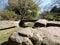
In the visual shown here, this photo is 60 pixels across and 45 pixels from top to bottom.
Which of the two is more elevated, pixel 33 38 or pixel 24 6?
pixel 33 38

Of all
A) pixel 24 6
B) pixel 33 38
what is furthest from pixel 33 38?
pixel 24 6

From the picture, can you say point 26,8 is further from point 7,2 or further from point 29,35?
point 29,35

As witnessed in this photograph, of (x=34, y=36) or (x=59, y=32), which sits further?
(x=59, y=32)

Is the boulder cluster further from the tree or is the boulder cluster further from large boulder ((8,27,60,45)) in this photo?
the tree

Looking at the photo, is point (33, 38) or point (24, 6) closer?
point (33, 38)

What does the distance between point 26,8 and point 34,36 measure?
71.5ft

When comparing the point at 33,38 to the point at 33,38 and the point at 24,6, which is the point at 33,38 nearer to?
the point at 33,38

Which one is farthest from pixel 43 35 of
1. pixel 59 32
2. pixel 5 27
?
pixel 5 27

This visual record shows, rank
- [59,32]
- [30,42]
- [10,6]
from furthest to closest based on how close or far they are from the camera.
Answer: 1. [10,6]
2. [59,32]
3. [30,42]

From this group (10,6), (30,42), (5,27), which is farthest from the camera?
(10,6)

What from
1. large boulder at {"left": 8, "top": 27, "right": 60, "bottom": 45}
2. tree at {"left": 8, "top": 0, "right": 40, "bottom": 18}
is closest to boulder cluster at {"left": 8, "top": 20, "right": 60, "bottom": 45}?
large boulder at {"left": 8, "top": 27, "right": 60, "bottom": 45}

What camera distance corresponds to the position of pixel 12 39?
268 cm

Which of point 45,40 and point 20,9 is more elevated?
point 45,40

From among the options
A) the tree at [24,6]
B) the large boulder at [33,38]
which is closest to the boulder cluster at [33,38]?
the large boulder at [33,38]
